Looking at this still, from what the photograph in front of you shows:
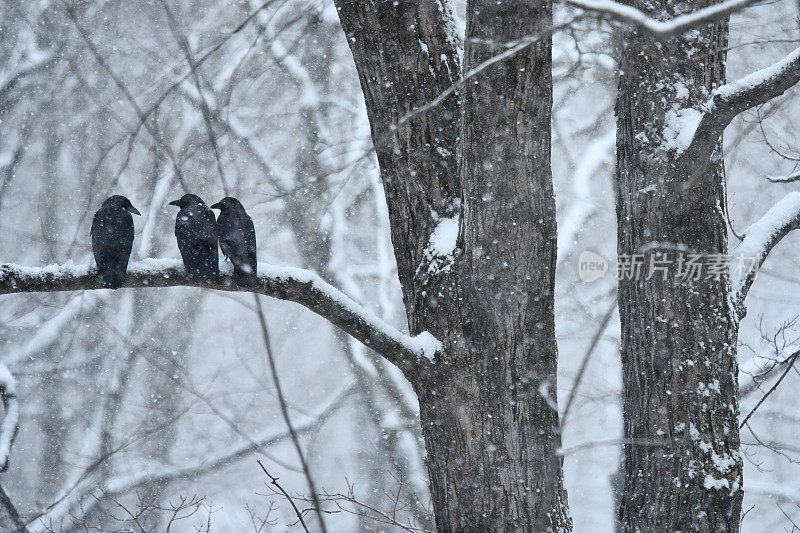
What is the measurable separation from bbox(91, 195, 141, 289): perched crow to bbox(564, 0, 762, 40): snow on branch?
71.6 inches

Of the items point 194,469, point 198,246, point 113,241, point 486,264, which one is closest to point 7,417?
point 113,241

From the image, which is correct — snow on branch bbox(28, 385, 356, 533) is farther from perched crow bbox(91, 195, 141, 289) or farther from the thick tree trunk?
the thick tree trunk

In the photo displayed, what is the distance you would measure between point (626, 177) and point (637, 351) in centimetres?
65

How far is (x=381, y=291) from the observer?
34.2 feet

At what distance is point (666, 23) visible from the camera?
4.59 ft

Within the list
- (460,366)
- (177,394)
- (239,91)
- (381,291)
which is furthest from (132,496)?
(460,366)

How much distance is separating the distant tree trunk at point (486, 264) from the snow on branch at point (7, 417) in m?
2.93

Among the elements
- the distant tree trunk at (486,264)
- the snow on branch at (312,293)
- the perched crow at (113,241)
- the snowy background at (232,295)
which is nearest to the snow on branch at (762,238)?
the distant tree trunk at (486,264)

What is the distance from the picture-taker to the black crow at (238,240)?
7.64 feet

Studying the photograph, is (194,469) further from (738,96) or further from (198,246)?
(738,96)

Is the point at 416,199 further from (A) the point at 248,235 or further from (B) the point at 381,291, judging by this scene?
(B) the point at 381,291

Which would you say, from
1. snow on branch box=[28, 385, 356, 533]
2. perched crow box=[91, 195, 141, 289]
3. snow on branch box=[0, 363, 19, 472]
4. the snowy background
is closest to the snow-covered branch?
perched crow box=[91, 195, 141, 289]

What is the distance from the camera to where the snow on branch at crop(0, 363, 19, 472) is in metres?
3.95

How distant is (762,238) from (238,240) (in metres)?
2.15
